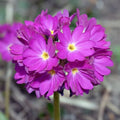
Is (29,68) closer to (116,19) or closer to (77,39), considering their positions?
(77,39)

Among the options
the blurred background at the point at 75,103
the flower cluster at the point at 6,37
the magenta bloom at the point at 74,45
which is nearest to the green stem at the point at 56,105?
the magenta bloom at the point at 74,45

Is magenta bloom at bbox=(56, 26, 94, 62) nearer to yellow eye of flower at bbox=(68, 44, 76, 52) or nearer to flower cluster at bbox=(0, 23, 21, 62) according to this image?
yellow eye of flower at bbox=(68, 44, 76, 52)

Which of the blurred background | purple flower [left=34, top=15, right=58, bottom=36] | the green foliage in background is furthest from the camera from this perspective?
the green foliage in background

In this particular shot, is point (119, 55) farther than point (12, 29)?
Yes

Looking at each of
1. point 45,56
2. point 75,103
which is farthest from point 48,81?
point 75,103

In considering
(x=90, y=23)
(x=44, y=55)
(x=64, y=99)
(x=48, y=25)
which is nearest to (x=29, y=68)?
(x=44, y=55)

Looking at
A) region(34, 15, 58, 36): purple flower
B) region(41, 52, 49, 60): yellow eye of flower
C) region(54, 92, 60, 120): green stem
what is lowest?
region(54, 92, 60, 120): green stem

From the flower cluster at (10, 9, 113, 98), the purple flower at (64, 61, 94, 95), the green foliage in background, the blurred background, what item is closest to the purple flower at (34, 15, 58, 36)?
the flower cluster at (10, 9, 113, 98)
